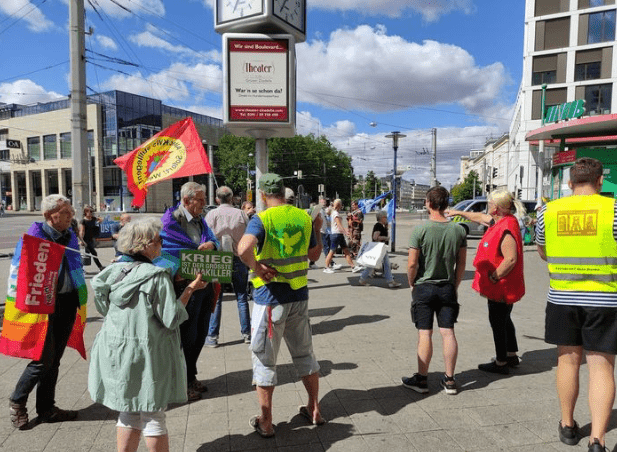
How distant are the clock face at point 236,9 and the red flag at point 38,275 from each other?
15.2ft

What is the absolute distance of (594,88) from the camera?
39156mm

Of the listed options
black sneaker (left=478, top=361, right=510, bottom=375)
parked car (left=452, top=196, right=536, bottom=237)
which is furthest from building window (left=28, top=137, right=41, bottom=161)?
black sneaker (left=478, top=361, right=510, bottom=375)

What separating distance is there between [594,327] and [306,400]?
222 cm

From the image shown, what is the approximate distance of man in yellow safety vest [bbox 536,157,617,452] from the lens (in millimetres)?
2723

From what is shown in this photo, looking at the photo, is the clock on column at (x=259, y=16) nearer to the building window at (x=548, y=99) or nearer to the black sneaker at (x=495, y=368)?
the black sneaker at (x=495, y=368)

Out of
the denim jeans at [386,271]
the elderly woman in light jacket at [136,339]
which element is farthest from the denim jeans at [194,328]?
the denim jeans at [386,271]

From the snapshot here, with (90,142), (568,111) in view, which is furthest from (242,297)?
(90,142)

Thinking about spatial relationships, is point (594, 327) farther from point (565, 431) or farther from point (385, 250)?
point (385, 250)

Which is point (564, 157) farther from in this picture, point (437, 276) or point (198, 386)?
point (198, 386)

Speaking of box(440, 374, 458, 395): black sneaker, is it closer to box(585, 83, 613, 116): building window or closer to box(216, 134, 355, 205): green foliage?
box(585, 83, 613, 116): building window

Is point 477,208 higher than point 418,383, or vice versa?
point 477,208

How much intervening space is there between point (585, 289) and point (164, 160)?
177 inches

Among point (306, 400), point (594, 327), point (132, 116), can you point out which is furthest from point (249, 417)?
point (132, 116)

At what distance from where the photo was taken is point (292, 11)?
22.1 feet
